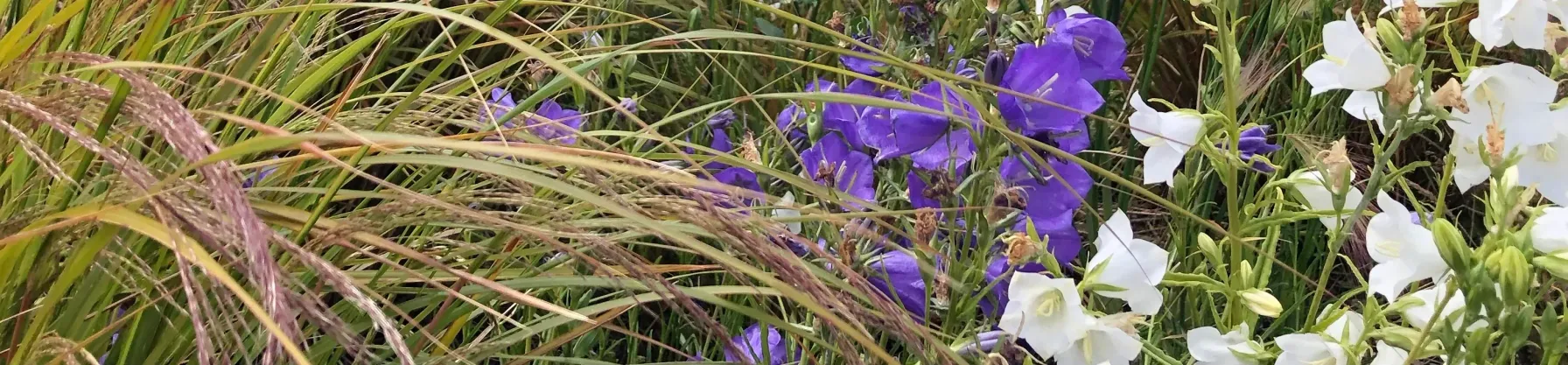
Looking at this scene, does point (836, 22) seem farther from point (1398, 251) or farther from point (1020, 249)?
point (1398, 251)

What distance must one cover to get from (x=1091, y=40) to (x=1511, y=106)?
27 centimetres

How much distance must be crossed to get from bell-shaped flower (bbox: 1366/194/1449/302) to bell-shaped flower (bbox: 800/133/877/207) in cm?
32

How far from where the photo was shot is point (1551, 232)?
0.61m

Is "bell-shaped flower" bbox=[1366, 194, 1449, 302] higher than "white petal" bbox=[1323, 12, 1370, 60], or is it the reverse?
"white petal" bbox=[1323, 12, 1370, 60]

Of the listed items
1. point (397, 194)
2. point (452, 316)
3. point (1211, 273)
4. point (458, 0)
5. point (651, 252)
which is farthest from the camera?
point (458, 0)

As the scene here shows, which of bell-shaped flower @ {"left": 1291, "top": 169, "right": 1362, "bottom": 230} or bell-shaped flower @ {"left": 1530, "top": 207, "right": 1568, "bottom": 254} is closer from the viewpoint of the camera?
bell-shaped flower @ {"left": 1530, "top": 207, "right": 1568, "bottom": 254}

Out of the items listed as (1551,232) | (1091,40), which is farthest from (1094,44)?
(1551,232)

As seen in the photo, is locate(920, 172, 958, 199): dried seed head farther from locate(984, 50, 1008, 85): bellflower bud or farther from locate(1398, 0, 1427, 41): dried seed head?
locate(1398, 0, 1427, 41): dried seed head

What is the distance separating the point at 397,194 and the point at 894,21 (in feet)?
1.23

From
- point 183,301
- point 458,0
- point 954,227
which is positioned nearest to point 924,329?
point 954,227

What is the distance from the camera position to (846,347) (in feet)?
1.84

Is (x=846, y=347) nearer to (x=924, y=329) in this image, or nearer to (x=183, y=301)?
(x=924, y=329)

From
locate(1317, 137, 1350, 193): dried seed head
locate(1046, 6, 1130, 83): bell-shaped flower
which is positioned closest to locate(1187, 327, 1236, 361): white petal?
locate(1317, 137, 1350, 193): dried seed head

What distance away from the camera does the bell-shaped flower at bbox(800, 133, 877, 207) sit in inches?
33.1
